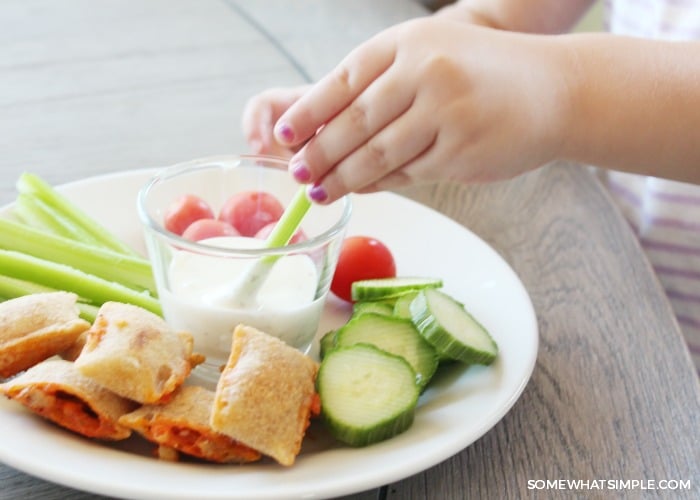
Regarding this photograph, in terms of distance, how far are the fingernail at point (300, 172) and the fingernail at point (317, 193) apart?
0.02m

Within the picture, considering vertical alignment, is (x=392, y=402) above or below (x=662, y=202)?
above

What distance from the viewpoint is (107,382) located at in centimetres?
80

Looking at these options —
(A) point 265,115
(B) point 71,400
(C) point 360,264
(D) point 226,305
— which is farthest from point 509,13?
(B) point 71,400

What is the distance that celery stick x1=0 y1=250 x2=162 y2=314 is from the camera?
104 cm

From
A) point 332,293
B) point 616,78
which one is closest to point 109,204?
point 332,293

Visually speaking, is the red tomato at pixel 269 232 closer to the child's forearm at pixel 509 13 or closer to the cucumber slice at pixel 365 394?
the cucumber slice at pixel 365 394

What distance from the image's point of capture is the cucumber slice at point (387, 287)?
107 cm

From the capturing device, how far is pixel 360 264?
1.17 metres

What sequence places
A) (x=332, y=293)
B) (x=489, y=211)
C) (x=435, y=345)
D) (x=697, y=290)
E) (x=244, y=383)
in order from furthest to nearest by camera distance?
(x=697, y=290)
(x=489, y=211)
(x=332, y=293)
(x=435, y=345)
(x=244, y=383)

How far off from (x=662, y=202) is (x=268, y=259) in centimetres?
83

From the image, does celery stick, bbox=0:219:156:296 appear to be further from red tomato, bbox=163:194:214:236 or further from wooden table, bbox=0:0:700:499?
wooden table, bbox=0:0:700:499

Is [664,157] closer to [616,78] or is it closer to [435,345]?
[616,78]

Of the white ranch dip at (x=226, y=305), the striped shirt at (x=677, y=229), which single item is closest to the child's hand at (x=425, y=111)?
the white ranch dip at (x=226, y=305)

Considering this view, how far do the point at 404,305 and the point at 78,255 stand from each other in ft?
1.38
